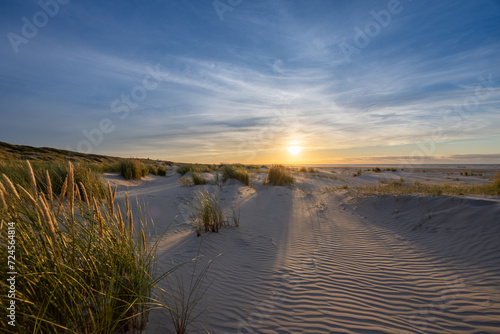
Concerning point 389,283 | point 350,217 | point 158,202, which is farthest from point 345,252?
point 158,202

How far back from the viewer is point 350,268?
177 inches

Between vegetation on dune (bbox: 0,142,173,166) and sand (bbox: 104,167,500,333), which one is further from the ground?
vegetation on dune (bbox: 0,142,173,166)

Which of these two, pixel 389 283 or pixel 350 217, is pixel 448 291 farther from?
pixel 350 217

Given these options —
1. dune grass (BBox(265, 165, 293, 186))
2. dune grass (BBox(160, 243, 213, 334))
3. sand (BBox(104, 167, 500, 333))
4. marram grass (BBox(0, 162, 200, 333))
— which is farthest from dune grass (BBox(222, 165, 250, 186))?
marram grass (BBox(0, 162, 200, 333))

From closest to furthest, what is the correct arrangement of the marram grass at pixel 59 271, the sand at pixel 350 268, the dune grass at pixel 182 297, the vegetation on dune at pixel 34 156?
the marram grass at pixel 59 271 → the dune grass at pixel 182 297 → the sand at pixel 350 268 → the vegetation on dune at pixel 34 156

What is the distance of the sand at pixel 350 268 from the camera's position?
9.39ft

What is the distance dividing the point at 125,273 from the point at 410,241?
657 cm

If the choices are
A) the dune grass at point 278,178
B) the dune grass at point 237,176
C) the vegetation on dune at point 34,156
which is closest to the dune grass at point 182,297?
the dune grass at point 237,176

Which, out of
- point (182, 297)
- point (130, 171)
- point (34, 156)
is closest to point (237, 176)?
point (130, 171)

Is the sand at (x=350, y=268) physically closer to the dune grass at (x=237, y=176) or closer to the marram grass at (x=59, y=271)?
the marram grass at (x=59, y=271)

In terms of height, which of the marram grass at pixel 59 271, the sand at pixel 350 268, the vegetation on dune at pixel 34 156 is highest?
the vegetation on dune at pixel 34 156

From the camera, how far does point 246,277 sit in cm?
400

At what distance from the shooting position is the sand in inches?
113

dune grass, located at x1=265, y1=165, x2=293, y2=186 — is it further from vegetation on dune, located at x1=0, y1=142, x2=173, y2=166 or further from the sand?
vegetation on dune, located at x1=0, y1=142, x2=173, y2=166
